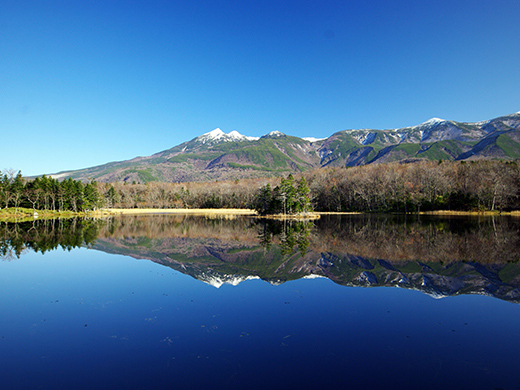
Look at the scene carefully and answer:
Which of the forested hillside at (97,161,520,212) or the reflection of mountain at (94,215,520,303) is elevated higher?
the forested hillside at (97,161,520,212)

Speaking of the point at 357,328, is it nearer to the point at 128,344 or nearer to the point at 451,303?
the point at 451,303

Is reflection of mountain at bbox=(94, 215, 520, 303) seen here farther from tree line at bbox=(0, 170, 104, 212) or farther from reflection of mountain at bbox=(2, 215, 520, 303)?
tree line at bbox=(0, 170, 104, 212)

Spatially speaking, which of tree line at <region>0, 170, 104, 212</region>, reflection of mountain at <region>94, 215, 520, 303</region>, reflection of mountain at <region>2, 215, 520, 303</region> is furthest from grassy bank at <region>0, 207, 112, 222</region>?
reflection of mountain at <region>94, 215, 520, 303</region>

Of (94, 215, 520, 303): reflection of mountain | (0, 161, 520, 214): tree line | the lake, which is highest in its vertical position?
(0, 161, 520, 214): tree line

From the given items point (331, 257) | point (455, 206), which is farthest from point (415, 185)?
point (331, 257)

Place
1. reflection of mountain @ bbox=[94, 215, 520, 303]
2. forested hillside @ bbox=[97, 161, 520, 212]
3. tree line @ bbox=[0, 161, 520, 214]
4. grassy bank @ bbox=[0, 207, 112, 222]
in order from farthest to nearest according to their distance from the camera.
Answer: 1. forested hillside @ bbox=[97, 161, 520, 212]
2. tree line @ bbox=[0, 161, 520, 214]
3. grassy bank @ bbox=[0, 207, 112, 222]
4. reflection of mountain @ bbox=[94, 215, 520, 303]

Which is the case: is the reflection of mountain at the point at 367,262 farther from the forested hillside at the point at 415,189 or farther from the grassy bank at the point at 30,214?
the forested hillside at the point at 415,189

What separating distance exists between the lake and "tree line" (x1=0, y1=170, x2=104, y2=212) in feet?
238

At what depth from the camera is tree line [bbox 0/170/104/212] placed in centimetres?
7875

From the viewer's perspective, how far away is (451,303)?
1360cm

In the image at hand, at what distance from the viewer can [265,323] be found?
11477 millimetres

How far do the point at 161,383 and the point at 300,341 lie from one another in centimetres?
453

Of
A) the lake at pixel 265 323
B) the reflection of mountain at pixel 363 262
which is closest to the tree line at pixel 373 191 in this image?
the reflection of mountain at pixel 363 262

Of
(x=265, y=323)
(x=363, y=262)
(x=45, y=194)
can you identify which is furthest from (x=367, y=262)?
(x=45, y=194)
